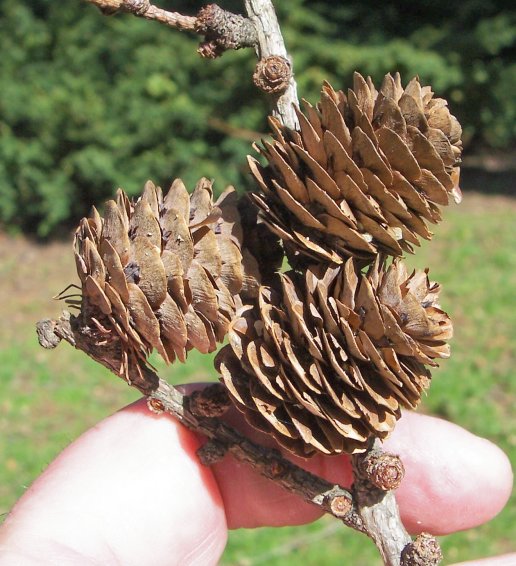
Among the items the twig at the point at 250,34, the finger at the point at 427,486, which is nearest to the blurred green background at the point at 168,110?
the finger at the point at 427,486

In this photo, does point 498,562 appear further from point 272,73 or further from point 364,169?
point 272,73

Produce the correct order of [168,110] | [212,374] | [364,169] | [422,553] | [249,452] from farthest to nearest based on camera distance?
[168,110], [212,374], [249,452], [422,553], [364,169]

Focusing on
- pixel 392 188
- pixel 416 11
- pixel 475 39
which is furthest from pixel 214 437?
pixel 416 11

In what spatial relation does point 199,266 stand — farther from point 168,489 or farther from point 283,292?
point 168,489

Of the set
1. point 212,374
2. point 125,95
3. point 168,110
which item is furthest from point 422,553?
point 125,95

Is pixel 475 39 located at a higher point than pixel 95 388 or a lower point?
higher

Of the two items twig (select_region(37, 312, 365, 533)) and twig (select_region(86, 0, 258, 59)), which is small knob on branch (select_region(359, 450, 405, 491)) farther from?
twig (select_region(86, 0, 258, 59))

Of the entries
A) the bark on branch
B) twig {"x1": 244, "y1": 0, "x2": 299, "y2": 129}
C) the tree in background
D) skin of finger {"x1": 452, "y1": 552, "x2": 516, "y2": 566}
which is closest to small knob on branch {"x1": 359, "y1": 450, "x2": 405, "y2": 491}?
the bark on branch

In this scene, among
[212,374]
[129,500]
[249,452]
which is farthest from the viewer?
[212,374]
